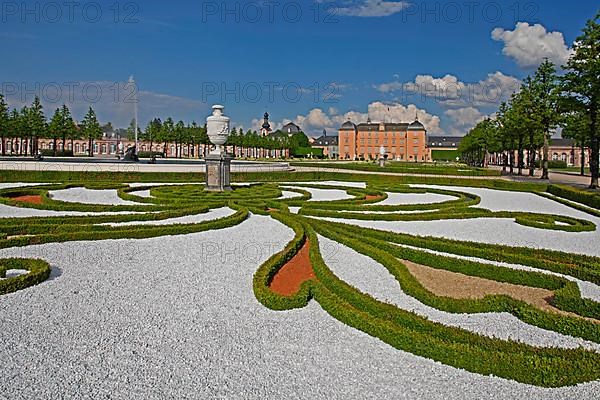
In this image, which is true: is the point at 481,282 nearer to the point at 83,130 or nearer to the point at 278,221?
the point at 278,221

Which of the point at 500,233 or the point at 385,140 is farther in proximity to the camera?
the point at 385,140

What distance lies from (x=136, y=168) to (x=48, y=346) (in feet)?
62.3

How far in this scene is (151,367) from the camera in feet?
12.4

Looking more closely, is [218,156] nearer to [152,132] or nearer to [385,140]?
[152,132]

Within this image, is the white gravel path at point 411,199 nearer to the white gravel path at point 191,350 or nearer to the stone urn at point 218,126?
the stone urn at point 218,126

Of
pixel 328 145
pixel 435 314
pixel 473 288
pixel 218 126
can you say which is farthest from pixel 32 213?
pixel 328 145

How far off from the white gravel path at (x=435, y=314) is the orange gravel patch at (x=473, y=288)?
42 centimetres

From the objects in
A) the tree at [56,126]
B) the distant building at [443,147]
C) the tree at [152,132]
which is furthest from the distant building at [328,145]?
the tree at [56,126]

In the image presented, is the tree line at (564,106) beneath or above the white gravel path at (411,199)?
above

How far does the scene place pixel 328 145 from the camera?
127 m

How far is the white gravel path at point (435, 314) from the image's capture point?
171 inches

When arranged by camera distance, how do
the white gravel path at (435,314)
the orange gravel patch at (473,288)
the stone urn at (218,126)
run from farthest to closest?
1. the stone urn at (218,126)
2. the orange gravel patch at (473,288)
3. the white gravel path at (435,314)

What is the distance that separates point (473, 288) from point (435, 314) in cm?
108

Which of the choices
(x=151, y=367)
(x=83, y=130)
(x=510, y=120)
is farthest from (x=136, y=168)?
(x=83, y=130)
